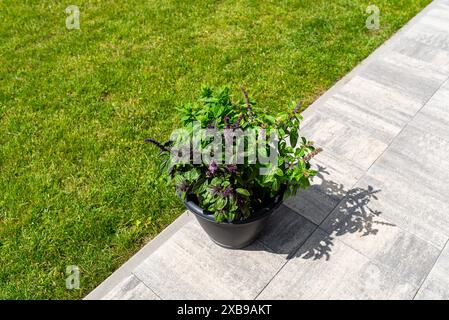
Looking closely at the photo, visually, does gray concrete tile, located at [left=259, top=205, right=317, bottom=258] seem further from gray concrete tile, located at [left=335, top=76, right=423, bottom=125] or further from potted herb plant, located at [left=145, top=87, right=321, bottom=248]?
gray concrete tile, located at [left=335, top=76, right=423, bottom=125]

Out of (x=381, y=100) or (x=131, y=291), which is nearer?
(x=131, y=291)

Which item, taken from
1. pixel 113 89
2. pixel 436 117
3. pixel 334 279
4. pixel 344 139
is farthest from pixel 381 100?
pixel 113 89

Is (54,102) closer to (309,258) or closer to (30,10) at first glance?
(30,10)

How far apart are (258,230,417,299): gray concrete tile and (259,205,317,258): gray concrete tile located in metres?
0.13

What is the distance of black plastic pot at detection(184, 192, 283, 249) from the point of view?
346cm

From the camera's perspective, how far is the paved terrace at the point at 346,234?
3.73m

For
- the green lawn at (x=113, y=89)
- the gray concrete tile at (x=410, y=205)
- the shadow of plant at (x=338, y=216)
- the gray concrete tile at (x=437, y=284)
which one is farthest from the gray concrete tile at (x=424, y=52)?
the gray concrete tile at (x=437, y=284)

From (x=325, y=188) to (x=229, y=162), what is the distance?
191cm

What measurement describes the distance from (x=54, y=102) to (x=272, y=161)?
4110 millimetres

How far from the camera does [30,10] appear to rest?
25.9ft

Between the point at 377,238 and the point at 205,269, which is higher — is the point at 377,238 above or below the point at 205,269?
below

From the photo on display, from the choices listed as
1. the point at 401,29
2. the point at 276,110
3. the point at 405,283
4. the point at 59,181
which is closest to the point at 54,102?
the point at 59,181

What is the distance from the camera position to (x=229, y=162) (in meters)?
3.10

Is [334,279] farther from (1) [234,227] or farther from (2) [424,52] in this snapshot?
(2) [424,52]
